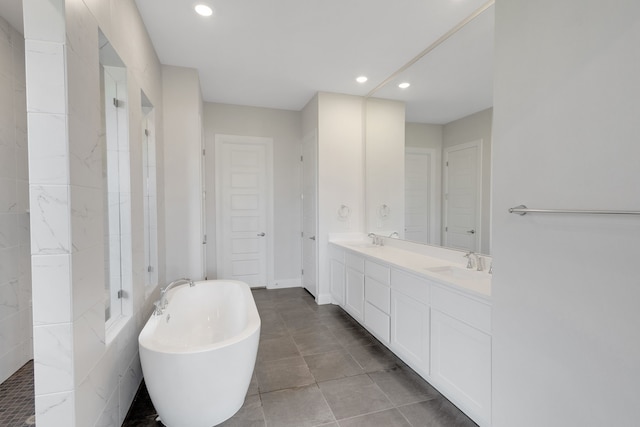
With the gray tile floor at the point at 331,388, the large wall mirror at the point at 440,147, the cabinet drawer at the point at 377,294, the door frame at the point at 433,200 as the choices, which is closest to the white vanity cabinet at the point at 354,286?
the cabinet drawer at the point at 377,294

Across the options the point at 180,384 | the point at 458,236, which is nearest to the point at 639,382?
the point at 458,236

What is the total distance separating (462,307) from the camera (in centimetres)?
177

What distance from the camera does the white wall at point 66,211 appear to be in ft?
3.67

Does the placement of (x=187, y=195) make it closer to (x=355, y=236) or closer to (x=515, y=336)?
(x=355, y=236)

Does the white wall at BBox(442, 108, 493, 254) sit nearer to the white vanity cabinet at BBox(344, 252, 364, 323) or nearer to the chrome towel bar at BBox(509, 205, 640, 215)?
the chrome towel bar at BBox(509, 205, 640, 215)

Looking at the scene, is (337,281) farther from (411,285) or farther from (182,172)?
(182,172)

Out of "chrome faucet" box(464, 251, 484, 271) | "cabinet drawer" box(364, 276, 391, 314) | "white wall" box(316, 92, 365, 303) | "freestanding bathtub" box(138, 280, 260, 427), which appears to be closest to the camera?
"freestanding bathtub" box(138, 280, 260, 427)

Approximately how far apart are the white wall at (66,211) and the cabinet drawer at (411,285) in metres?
1.95

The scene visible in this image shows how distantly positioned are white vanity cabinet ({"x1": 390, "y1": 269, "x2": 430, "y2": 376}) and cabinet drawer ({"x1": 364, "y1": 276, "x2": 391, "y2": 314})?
0.25 feet

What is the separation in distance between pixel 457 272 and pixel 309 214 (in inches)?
89.5

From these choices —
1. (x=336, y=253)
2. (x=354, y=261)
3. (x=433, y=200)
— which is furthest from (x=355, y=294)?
(x=433, y=200)

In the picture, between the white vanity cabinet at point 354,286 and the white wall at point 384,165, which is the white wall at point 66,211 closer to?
the white vanity cabinet at point 354,286

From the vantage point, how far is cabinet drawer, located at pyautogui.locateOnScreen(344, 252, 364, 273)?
3.08 metres

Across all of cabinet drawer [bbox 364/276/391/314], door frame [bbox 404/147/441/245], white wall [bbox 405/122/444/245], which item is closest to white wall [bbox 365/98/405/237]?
white wall [bbox 405/122/444/245]
